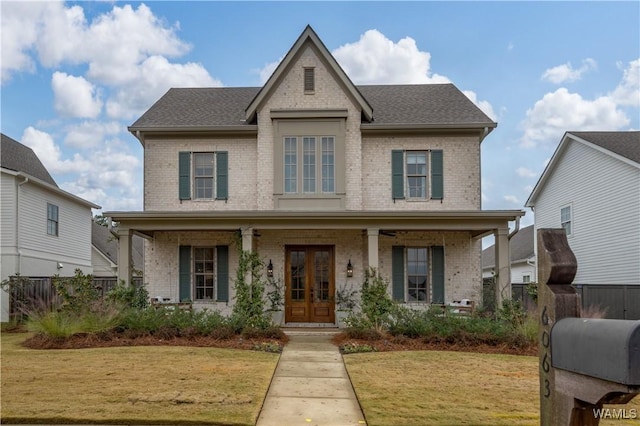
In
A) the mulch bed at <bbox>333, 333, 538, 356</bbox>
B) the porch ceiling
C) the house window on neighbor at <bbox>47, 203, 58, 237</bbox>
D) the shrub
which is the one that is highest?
the house window on neighbor at <bbox>47, 203, 58, 237</bbox>

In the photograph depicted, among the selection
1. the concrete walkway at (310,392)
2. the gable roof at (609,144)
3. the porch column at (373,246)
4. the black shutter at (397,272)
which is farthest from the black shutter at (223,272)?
the gable roof at (609,144)

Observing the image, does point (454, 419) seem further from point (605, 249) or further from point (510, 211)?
point (605, 249)

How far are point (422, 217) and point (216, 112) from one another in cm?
778

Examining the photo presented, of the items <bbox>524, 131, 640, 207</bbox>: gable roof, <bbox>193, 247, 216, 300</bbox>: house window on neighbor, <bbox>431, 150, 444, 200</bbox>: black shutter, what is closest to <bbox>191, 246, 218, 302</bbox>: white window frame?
<bbox>193, 247, 216, 300</bbox>: house window on neighbor

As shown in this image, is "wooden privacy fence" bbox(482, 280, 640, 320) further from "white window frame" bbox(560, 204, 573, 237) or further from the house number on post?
the house number on post

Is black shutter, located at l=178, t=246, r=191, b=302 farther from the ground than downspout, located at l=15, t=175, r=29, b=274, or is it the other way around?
downspout, located at l=15, t=175, r=29, b=274

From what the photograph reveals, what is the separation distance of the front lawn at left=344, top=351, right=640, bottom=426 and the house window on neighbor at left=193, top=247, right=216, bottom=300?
6898mm

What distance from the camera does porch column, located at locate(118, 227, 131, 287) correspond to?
1419 centimetres

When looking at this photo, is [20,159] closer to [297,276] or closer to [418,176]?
[297,276]

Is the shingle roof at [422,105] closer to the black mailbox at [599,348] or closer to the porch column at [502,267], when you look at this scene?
the porch column at [502,267]

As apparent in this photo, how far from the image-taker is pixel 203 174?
1655 centimetres

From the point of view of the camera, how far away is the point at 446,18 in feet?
50.9

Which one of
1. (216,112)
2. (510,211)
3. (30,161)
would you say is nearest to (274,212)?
(216,112)

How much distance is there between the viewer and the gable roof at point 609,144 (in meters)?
18.0
